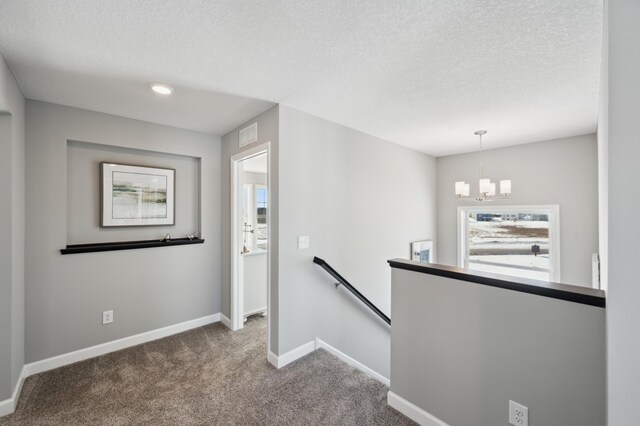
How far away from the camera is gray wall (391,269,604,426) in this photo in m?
1.26

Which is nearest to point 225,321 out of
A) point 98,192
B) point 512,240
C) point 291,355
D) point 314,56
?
point 291,355

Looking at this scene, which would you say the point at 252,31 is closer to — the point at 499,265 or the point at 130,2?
the point at 130,2

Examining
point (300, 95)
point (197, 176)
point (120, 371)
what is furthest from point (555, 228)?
point (120, 371)

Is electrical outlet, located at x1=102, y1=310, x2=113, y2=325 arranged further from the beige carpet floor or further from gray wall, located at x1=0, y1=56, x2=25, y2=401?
gray wall, located at x1=0, y1=56, x2=25, y2=401

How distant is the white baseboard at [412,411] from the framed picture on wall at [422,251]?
8.53 ft

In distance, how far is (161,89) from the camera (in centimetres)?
220

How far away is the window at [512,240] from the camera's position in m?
3.78

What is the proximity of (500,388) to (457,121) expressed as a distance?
2531 mm

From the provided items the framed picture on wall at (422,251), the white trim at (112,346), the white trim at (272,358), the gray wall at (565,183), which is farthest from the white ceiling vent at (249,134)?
the gray wall at (565,183)

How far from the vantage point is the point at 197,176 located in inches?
134

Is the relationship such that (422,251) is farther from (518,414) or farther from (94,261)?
(94,261)

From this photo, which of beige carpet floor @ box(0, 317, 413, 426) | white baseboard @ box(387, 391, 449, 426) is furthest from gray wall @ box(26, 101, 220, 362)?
white baseboard @ box(387, 391, 449, 426)

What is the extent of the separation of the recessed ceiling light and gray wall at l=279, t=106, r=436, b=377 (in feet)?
3.00

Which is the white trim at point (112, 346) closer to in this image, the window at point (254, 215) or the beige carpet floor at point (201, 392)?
the beige carpet floor at point (201, 392)
